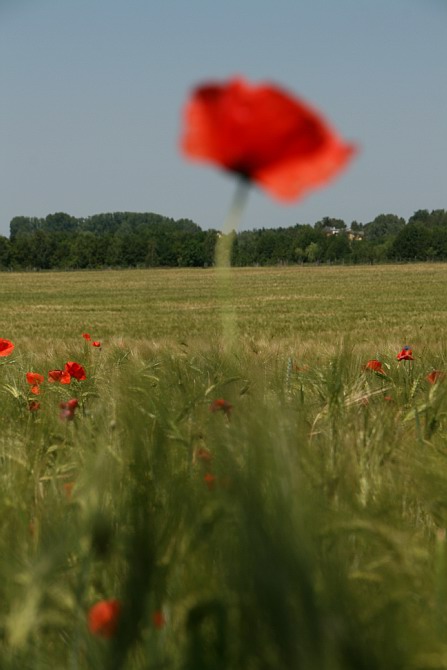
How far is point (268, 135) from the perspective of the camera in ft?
1.94

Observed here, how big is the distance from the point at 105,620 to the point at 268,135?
396mm

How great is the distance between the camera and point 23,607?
0.63 m

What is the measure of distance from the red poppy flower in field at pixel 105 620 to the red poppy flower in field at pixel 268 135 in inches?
13.8

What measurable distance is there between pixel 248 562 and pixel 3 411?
152cm

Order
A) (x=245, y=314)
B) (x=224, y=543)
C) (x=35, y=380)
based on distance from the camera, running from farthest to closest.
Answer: (x=245, y=314) < (x=35, y=380) < (x=224, y=543)

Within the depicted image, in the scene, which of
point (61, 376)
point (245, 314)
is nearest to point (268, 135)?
point (61, 376)

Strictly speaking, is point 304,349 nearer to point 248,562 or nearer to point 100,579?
point 100,579

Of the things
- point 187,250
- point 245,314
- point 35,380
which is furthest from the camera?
point 187,250

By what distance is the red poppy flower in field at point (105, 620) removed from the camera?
2.17 ft

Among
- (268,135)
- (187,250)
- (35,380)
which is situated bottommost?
(187,250)

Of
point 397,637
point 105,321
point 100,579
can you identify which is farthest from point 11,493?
point 105,321

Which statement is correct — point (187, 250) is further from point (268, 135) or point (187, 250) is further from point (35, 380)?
point (268, 135)

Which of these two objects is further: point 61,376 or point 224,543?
point 61,376

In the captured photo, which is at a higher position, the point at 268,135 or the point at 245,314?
the point at 268,135
